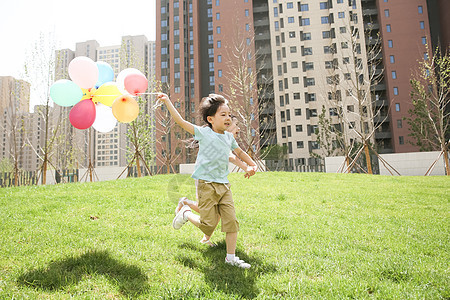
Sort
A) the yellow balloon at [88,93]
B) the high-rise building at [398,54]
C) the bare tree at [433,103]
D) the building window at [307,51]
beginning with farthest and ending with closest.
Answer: the building window at [307,51] → the high-rise building at [398,54] → the bare tree at [433,103] → the yellow balloon at [88,93]

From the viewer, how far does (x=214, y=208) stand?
10.1 feet

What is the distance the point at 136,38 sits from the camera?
328 ft

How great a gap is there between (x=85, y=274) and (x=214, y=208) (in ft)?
4.82

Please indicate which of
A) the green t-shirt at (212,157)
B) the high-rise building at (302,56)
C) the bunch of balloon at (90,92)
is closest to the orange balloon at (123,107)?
the bunch of balloon at (90,92)

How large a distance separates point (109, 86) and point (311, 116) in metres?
45.5

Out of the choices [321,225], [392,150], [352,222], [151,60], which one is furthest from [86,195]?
[151,60]

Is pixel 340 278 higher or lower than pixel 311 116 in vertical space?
lower

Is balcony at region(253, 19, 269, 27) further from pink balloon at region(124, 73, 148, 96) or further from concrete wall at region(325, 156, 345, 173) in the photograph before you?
pink balloon at region(124, 73, 148, 96)

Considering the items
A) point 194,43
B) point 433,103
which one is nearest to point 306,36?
point 194,43

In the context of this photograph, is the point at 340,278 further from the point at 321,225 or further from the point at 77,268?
the point at 77,268

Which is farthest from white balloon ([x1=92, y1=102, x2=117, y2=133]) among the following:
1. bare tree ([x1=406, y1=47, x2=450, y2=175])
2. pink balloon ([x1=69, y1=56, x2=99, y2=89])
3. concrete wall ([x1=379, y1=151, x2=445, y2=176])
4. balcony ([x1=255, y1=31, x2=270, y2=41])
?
balcony ([x1=255, y1=31, x2=270, y2=41])

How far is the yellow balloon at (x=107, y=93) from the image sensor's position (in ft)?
13.5

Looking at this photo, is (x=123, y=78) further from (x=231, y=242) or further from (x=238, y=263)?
(x=238, y=263)

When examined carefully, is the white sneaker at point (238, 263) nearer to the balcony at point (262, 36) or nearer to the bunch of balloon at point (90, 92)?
the bunch of balloon at point (90, 92)
